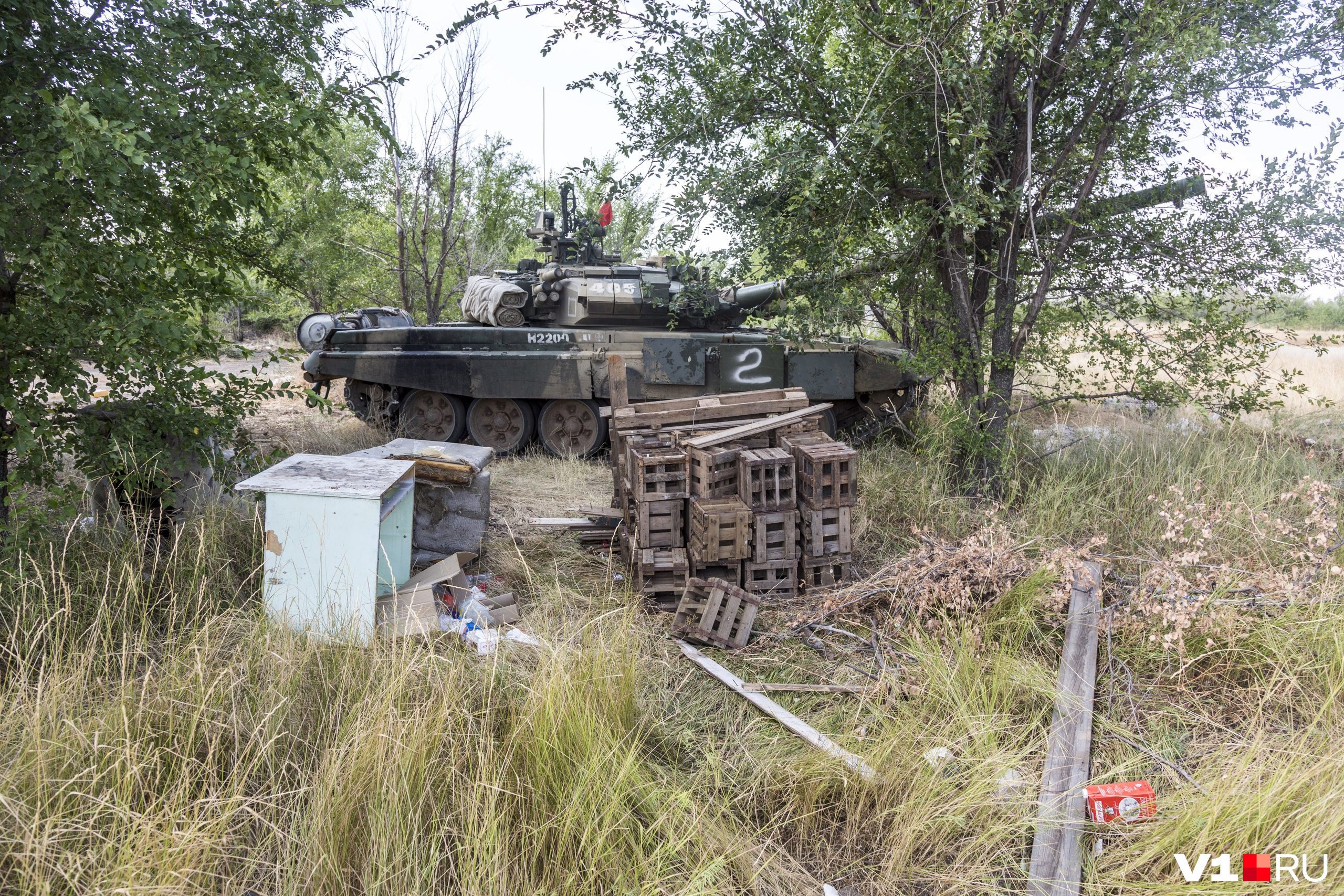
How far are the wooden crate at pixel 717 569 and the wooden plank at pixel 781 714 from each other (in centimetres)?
53

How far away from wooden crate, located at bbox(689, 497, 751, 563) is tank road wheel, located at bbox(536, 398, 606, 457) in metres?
4.71

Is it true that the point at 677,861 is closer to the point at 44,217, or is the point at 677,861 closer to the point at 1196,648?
the point at 1196,648

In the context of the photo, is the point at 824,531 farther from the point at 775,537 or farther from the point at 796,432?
the point at 796,432

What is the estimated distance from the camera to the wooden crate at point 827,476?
5.03 metres

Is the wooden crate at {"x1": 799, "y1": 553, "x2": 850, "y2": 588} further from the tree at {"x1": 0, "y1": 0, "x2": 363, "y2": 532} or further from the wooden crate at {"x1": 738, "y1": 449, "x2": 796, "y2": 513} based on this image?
the tree at {"x1": 0, "y1": 0, "x2": 363, "y2": 532}

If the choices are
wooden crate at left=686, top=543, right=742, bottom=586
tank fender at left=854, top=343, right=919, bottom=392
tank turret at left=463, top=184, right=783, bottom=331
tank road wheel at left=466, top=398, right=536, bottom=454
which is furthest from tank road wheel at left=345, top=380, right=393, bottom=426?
wooden crate at left=686, top=543, right=742, bottom=586

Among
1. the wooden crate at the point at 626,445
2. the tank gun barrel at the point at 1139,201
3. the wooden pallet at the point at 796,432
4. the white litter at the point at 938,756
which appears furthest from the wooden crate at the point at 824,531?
the tank gun barrel at the point at 1139,201

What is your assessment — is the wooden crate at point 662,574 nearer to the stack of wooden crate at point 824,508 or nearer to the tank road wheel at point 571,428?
the stack of wooden crate at point 824,508

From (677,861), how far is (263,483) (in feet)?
8.73

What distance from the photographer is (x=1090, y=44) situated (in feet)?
19.7

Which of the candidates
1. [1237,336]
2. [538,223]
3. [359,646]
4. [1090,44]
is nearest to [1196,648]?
[1237,336]

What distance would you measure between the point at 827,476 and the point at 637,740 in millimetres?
2356

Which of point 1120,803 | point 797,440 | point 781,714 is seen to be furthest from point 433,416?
point 1120,803

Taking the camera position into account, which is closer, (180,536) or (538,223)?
(180,536)
